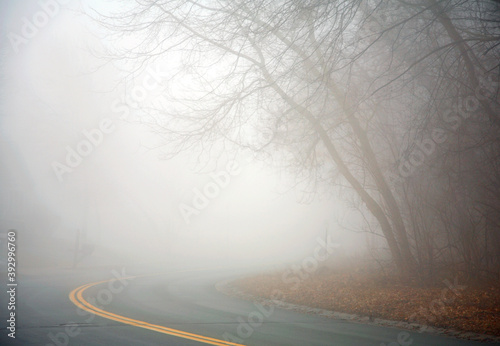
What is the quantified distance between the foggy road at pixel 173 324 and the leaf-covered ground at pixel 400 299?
3.38 ft

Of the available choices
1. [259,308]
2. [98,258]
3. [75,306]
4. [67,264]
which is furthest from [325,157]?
[98,258]

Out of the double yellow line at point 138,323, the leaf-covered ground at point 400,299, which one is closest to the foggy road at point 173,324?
the double yellow line at point 138,323

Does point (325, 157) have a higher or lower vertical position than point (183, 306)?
higher

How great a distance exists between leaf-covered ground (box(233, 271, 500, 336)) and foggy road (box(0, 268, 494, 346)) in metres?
1.03

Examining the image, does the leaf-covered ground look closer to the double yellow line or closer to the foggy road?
the foggy road

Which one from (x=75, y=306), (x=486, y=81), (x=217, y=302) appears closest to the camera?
(x=75, y=306)

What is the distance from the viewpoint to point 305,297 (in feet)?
41.6

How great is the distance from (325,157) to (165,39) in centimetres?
1038

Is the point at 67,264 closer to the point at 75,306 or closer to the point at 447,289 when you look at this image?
the point at 75,306

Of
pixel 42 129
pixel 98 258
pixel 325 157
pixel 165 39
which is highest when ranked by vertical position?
pixel 42 129

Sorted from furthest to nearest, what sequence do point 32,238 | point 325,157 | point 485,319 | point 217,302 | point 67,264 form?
point 32,238 → point 67,264 → point 325,157 → point 217,302 → point 485,319

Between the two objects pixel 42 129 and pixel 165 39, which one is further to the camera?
pixel 42 129

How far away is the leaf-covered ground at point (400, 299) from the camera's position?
9.13 m

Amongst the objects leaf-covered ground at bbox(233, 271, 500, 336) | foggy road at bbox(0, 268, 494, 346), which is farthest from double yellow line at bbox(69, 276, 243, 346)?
leaf-covered ground at bbox(233, 271, 500, 336)
